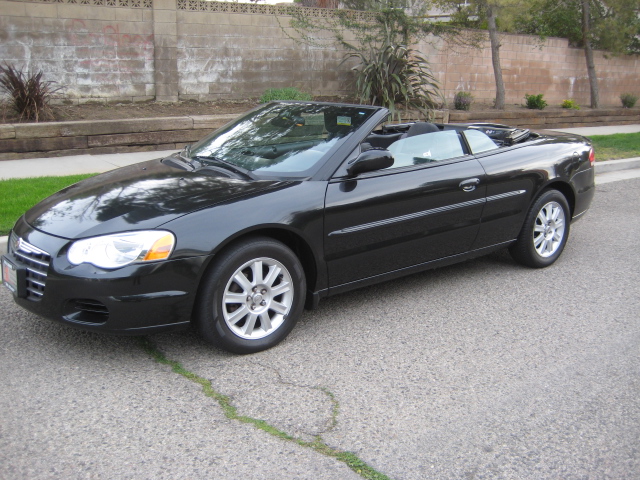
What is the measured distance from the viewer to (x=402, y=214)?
4633mm

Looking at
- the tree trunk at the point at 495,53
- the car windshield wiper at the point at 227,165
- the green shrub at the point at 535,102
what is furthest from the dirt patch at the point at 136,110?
the green shrub at the point at 535,102

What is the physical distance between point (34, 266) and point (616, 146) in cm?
1204

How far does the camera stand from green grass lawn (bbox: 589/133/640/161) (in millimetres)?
11936

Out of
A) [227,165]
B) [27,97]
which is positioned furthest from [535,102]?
[227,165]

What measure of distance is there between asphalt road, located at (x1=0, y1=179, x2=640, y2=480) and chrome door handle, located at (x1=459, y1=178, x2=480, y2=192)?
839 millimetres

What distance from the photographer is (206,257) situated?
12.2 ft

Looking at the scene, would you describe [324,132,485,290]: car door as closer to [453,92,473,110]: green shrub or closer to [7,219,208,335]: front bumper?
[7,219,208,335]: front bumper

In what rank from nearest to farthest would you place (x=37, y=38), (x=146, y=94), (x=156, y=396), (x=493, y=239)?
(x=156, y=396) < (x=493, y=239) < (x=37, y=38) < (x=146, y=94)

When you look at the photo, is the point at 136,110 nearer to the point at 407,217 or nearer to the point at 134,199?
the point at 134,199

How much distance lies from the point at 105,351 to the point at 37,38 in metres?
9.11

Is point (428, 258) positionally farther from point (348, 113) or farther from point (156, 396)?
point (156, 396)

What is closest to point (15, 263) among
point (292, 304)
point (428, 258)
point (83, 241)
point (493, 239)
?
point (83, 241)

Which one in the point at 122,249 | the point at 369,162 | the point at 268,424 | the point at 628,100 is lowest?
the point at 268,424

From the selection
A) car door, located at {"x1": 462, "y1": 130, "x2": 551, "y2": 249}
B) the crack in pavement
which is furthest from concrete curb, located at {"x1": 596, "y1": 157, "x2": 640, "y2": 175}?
the crack in pavement
